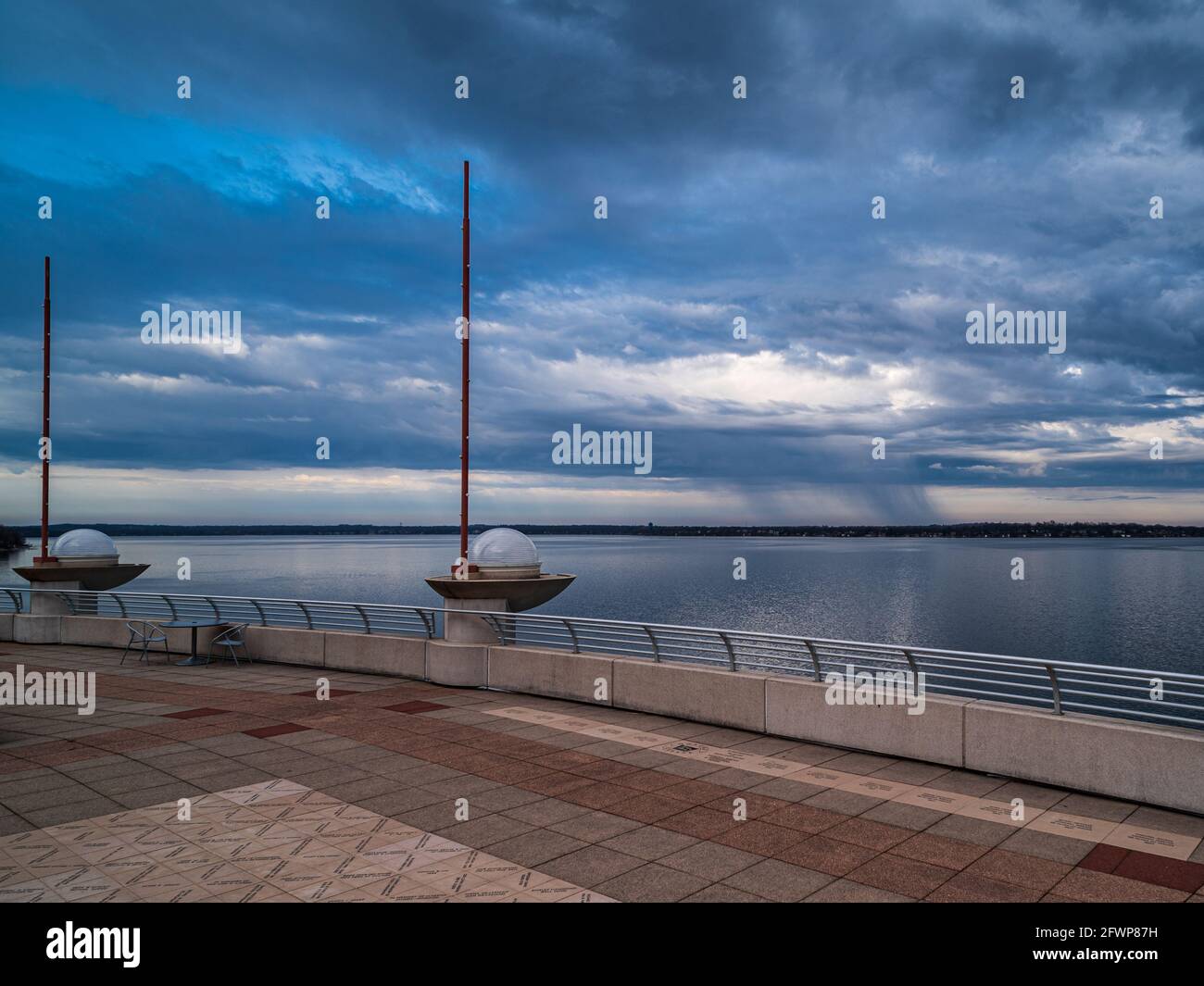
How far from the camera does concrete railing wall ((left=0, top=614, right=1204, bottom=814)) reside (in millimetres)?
8164

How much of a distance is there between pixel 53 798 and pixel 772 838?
22.8ft

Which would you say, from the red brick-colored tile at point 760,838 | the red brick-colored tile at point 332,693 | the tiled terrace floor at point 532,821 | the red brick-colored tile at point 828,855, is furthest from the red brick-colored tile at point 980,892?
the red brick-colored tile at point 332,693

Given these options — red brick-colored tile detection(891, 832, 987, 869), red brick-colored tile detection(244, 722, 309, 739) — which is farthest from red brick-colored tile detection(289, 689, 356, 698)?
red brick-colored tile detection(891, 832, 987, 869)

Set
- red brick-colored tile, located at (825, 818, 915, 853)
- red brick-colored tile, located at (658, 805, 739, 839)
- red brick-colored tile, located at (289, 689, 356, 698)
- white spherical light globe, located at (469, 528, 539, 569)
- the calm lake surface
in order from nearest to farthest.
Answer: red brick-colored tile, located at (825, 818, 915, 853)
red brick-colored tile, located at (658, 805, 739, 839)
red brick-colored tile, located at (289, 689, 356, 698)
white spherical light globe, located at (469, 528, 539, 569)
the calm lake surface

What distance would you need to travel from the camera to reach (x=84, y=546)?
23.1 metres

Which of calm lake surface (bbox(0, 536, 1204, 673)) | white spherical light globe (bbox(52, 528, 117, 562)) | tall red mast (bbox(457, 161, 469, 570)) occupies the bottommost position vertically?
calm lake surface (bbox(0, 536, 1204, 673))

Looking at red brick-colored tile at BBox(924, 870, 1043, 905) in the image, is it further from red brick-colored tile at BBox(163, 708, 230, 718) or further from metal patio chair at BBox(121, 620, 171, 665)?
metal patio chair at BBox(121, 620, 171, 665)

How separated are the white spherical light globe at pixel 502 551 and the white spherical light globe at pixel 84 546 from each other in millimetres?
12687

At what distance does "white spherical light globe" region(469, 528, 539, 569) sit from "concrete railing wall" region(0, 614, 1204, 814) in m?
1.56

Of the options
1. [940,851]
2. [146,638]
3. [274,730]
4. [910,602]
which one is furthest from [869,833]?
[910,602]

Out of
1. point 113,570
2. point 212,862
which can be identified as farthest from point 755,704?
point 113,570
